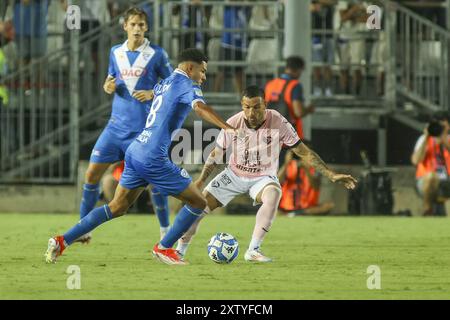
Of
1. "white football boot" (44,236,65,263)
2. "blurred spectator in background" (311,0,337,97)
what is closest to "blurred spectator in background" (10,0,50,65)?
"blurred spectator in background" (311,0,337,97)

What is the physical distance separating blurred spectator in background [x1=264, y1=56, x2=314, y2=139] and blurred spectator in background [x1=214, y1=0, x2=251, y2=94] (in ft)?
7.39

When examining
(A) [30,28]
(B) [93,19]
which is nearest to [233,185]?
(A) [30,28]

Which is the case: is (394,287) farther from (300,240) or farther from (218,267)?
(300,240)

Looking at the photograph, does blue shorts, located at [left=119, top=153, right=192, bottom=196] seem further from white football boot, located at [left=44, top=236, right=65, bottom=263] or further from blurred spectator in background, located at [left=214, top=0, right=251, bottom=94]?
blurred spectator in background, located at [left=214, top=0, right=251, bottom=94]

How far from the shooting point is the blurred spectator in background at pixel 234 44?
2162 centimetres

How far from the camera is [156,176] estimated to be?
1180 centimetres

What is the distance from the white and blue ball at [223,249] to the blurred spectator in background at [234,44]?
9546 mm

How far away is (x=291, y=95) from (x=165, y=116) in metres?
Result: 7.76

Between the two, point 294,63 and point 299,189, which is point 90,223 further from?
point 299,189

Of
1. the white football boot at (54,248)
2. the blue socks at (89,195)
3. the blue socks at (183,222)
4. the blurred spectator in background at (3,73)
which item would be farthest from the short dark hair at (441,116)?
the white football boot at (54,248)

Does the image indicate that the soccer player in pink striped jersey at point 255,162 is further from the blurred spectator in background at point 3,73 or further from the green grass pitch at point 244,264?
the blurred spectator in background at point 3,73
